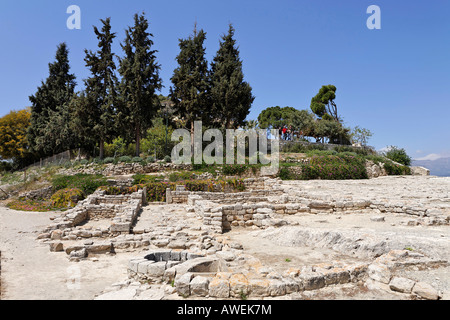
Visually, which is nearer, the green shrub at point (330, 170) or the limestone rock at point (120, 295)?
the limestone rock at point (120, 295)

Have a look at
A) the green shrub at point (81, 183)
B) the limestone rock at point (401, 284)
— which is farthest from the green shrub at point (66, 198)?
the limestone rock at point (401, 284)

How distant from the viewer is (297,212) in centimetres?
1169

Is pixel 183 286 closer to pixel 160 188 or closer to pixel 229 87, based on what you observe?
pixel 160 188

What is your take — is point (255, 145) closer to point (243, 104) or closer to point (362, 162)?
point (243, 104)

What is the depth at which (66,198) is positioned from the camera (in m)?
16.1

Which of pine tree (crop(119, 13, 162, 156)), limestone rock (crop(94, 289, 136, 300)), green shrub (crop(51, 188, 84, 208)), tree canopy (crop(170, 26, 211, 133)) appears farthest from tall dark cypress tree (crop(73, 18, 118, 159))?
limestone rock (crop(94, 289, 136, 300))

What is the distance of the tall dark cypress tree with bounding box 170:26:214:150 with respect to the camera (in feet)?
96.4

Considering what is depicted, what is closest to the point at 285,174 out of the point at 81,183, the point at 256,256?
the point at 81,183

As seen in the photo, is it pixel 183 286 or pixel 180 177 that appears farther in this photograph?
pixel 180 177

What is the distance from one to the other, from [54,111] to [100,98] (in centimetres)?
1071

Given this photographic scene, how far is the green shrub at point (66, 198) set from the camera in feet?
51.8

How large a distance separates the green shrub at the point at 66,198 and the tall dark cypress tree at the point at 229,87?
1798cm

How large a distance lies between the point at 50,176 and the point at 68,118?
1128 cm

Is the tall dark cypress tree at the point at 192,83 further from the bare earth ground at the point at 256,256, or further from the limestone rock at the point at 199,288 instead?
the limestone rock at the point at 199,288
